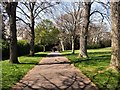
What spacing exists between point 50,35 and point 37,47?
4.90 meters

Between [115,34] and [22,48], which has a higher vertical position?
[115,34]

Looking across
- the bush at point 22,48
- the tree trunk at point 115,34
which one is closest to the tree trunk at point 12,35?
the tree trunk at point 115,34

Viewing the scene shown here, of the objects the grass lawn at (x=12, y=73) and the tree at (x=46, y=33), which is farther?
the tree at (x=46, y=33)

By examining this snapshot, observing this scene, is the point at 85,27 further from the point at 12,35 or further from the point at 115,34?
the point at 115,34

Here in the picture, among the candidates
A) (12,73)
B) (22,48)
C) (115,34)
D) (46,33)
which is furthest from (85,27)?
(46,33)

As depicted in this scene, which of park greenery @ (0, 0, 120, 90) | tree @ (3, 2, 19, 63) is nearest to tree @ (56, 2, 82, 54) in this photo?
park greenery @ (0, 0, 120, 90)

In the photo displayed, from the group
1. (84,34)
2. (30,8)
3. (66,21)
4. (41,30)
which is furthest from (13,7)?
(41,30)

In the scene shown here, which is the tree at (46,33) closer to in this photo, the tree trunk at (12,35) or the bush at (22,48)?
the bush at (22,48)

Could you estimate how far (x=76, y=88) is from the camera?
9500 millimetres

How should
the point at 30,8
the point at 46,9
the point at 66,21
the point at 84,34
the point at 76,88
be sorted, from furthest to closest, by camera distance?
the point at 66,21, the point at 30,8, the point at 46,9, the point at 84,34, the point at 76,88

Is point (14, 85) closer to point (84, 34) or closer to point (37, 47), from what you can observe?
point (84, 34)

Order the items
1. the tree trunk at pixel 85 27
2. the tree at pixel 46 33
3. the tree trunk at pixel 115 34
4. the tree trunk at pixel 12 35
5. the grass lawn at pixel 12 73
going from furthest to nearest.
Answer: the tree at pixel 46 33
the tree trunk at pixel 85 27
the tree trunk at pixel 12 35
the tree trunk at pixel 115 34
the grass lawn at pixel 12 73

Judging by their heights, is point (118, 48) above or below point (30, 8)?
below

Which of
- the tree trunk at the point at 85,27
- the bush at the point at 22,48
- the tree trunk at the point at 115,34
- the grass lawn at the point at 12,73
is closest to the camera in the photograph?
the grass lawn at the point at 12,73
